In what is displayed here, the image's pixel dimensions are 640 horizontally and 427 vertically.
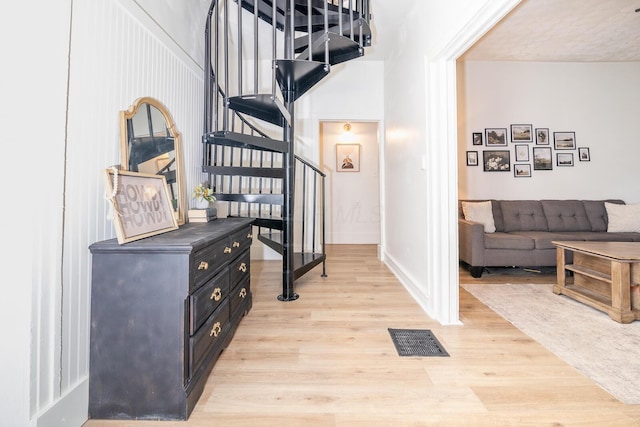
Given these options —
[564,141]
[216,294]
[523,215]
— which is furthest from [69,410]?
[564,141]

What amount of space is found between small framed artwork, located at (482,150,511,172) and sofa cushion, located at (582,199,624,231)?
1061mm

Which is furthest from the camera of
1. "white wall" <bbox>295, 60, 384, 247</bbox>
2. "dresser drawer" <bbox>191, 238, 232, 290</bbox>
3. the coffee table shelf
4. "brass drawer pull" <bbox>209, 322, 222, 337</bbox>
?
"white wall" <bbox>295, 60, 384, 247</bbox>

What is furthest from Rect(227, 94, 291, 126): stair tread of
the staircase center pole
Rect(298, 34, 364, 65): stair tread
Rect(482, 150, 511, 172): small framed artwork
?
Rect(482, 150, 511, 172): small framed artwork

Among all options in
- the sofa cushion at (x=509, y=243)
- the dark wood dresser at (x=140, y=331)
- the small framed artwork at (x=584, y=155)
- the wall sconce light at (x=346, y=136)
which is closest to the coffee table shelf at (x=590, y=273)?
the sofa cushion at (x=509, y=243)

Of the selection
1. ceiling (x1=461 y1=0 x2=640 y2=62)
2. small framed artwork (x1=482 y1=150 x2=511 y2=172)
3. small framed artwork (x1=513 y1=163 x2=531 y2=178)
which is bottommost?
small framed artwork (x1=513 y1=163 x2=531 y2=178)

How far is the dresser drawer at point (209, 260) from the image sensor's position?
3.98ft

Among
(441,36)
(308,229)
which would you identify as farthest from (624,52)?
(308,229)

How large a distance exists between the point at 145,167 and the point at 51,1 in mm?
751

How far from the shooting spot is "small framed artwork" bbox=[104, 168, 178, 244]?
1.14 meters

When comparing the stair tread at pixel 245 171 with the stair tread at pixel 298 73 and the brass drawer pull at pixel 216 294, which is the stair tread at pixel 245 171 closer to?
the stair tread at pixel 298 73

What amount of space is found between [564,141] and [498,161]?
3.31 ft

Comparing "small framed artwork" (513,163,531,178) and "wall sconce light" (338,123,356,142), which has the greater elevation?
"wall sconce light" (338,123,356,142)

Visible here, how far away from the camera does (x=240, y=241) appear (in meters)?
1.90

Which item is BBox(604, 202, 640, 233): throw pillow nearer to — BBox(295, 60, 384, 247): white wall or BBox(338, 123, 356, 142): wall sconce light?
BBox(295, 60, 384, 247): white wall
